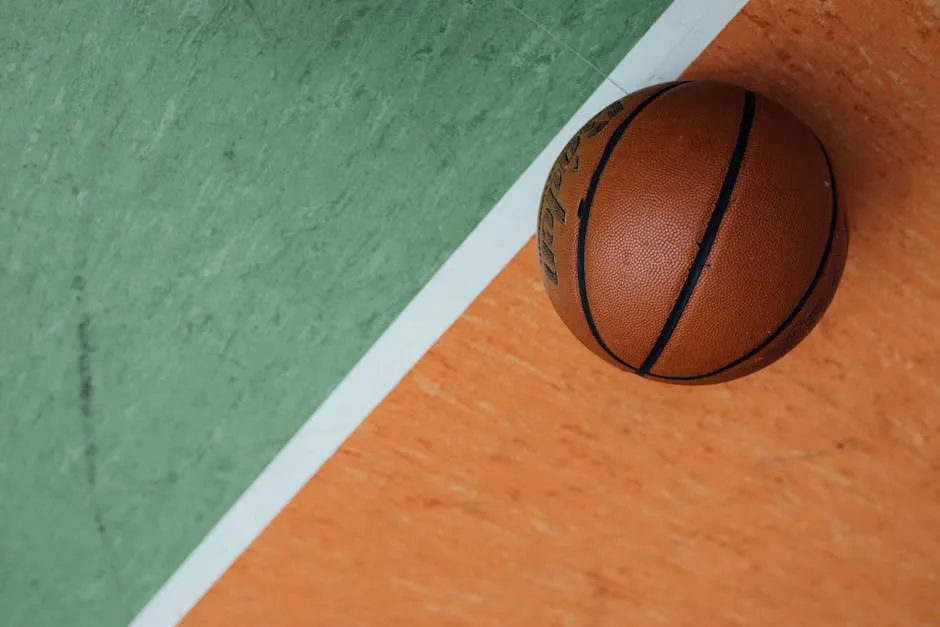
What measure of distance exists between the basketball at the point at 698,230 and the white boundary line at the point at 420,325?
0.37 metres

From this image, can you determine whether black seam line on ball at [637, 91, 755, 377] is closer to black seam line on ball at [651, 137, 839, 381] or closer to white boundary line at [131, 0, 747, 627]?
black seam line on ball at [651, 137, 839, 381]

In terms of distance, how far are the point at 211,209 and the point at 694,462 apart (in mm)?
1420

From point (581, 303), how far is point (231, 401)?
1.05 meters

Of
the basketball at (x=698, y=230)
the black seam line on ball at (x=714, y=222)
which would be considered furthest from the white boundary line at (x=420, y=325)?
the black seam line on ball at (x=714, y=222)

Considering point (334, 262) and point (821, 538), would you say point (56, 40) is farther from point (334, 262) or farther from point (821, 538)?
point (821, 538)

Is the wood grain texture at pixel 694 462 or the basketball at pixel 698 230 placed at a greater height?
the basketball at pixel 698 230

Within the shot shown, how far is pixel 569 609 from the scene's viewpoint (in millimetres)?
2164

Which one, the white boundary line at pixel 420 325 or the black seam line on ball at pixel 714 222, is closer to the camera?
the black seam line on ball at pixel 714 222

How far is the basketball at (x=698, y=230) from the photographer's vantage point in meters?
1.44

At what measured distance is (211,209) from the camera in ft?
6.75

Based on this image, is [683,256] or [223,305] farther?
[223,305]

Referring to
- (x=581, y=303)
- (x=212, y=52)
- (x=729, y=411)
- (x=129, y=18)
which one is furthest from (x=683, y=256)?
(x=129, y=18)

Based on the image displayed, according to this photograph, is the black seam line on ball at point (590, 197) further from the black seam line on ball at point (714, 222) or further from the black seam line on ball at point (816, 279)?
the black seam line on ball at point (816, 279)

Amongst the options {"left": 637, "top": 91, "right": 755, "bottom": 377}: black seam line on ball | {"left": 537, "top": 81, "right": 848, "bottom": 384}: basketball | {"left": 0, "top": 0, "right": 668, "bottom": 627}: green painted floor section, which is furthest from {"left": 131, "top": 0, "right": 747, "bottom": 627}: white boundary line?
{"left": 637, "top": 91, "right": 755, "bottom": 377}: black seam line on ball
